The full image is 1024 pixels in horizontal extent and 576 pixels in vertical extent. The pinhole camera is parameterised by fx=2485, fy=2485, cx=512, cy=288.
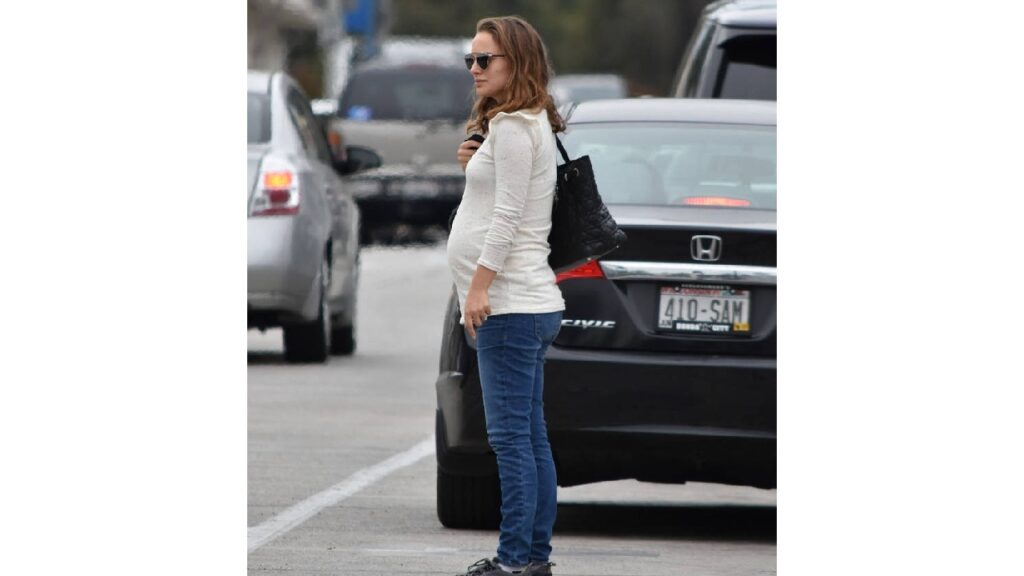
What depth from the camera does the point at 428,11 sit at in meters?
99.5

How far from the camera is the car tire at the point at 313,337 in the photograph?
14.3 meters

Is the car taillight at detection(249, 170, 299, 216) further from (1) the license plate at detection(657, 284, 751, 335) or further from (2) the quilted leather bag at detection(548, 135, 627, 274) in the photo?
(2) the quilted leather bag at detection(548, 135, 627, 274)

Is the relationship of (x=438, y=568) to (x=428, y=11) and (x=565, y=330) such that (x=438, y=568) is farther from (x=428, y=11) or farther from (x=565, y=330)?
(x=428, y=11)

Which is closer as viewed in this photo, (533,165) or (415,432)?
(533,165)

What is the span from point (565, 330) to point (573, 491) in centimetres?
185

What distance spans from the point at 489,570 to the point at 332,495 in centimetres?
244

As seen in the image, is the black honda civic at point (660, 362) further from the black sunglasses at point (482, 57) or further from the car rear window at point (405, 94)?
the car rear window at point (405, 94)

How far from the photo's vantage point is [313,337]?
14438mm

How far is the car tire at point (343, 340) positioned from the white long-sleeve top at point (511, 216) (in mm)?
8662

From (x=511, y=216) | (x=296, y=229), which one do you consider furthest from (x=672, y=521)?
(x=296, y=229)
